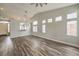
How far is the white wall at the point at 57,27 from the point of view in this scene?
201cm

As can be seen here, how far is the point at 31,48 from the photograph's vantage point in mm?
2148

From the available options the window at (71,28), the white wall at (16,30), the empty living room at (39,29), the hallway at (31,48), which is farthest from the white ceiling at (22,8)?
the hallway at (31,48)

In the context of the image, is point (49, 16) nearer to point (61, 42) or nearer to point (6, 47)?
point (61, 42)

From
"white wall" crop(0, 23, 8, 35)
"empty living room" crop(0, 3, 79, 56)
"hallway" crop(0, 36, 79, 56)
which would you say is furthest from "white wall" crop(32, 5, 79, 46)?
"white wall" crop(0, 23, 8, 35)

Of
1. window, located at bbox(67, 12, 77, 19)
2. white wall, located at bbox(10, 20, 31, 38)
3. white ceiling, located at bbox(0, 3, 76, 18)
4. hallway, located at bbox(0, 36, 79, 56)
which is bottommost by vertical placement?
hallway, located at bbox(0, 36, 79, 56)

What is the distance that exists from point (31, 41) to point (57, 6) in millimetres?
1067

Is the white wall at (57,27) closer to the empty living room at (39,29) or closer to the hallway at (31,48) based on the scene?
the empty living room at (39,29)

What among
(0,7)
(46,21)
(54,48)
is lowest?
(54,48)

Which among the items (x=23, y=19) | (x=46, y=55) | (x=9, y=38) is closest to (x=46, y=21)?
(x=23, y=19)

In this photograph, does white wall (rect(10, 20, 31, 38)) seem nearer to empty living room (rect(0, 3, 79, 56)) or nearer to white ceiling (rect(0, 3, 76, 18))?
empty living room (rect(0, 3, 79, 56))

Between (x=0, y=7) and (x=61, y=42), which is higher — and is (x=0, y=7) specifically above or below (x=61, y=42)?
above

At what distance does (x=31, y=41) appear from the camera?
2.21 m

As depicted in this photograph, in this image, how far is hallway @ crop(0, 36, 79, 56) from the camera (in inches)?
81.8

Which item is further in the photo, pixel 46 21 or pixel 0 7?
pixel 46 21
